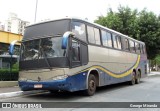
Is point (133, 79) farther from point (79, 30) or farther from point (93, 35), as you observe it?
point (79, 30)

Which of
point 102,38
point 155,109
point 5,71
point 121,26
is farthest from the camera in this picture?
point 121,26

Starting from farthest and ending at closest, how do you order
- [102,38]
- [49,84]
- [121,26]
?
[121,26]
[102,38]
[49,84]

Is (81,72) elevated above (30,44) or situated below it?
below

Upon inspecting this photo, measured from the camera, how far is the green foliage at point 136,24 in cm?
3175

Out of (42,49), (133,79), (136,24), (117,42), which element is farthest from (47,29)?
(136,24)

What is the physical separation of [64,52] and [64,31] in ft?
3.14

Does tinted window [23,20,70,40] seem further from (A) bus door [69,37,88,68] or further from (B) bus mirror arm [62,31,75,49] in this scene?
(A) bus door [69,37,88,68]

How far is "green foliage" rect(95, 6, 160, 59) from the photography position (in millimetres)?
31750

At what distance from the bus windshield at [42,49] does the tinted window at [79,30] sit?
0.96 m

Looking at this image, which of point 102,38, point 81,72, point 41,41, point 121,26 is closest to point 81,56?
point 81,72

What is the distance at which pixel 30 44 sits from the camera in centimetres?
1149

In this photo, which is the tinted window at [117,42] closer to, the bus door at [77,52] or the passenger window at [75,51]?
the bus door at [77,52]

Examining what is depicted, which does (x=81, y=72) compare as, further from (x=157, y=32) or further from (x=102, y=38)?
(x=157, y=32)

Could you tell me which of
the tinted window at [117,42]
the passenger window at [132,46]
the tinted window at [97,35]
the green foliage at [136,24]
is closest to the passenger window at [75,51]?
the tinted window at [97,35]
